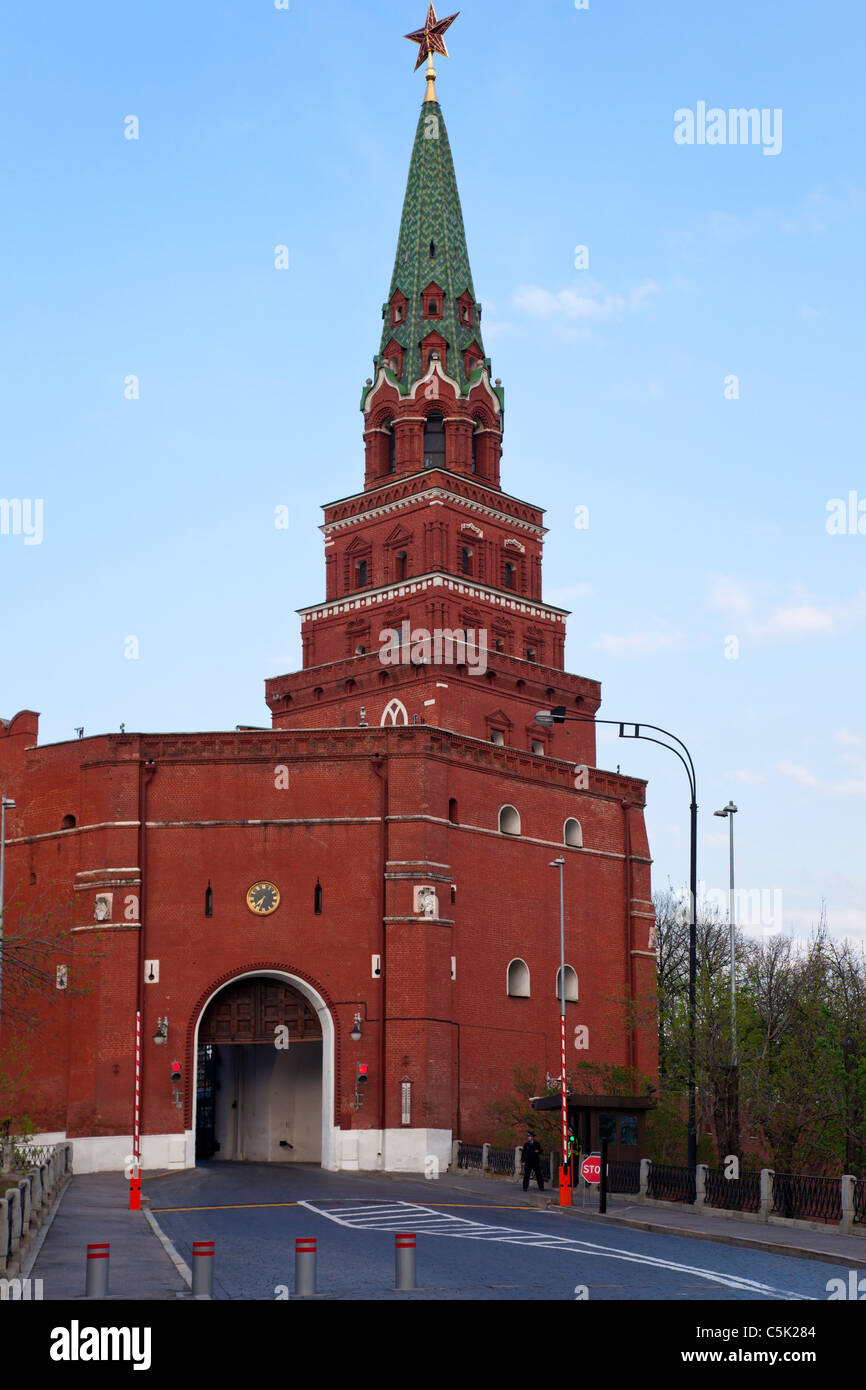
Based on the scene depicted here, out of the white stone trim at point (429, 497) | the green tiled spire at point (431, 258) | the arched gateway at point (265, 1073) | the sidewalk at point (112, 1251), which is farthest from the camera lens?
the green tiled spire at point (431, 258)

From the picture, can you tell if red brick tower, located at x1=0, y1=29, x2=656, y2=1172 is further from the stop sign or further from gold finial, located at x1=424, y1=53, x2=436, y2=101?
gold finial, located at x1=424, y1=53, x2=436, y2=101

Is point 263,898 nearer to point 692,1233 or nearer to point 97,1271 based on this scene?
point 692,1233

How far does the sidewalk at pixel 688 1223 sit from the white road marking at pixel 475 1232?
2.61 meters

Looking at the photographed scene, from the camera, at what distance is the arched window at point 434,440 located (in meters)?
64.8

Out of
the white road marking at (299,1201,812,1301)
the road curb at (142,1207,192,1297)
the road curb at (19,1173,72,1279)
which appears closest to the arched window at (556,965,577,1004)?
the white road marking at (299,1201,812,1301)

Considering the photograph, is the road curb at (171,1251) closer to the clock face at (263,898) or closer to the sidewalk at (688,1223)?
the sidewalk at (688,1223)

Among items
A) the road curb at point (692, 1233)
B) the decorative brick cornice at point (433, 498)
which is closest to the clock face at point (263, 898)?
the road curb at point (692, 1233)

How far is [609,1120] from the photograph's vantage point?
42.7 meters

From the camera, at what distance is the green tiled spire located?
214 ft

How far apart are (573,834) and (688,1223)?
25.8m

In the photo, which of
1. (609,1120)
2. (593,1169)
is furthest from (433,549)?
(593,1169)

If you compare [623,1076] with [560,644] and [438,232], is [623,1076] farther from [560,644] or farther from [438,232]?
[438,232]
